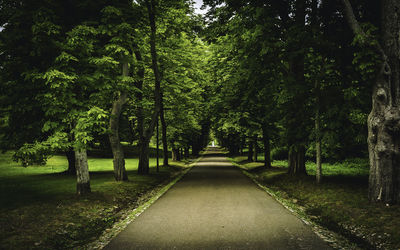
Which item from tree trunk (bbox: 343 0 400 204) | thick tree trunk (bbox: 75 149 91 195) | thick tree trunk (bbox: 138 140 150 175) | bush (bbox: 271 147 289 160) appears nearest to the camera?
tree trunk (bbox: 343 0 400 204)

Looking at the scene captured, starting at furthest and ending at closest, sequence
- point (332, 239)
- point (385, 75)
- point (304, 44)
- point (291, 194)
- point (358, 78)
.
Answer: point (291, 194)
point (304, 44)
point (358, 78)
point (385, 75)
point (332, 239)

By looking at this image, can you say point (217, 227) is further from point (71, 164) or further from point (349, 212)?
point (71, 164)

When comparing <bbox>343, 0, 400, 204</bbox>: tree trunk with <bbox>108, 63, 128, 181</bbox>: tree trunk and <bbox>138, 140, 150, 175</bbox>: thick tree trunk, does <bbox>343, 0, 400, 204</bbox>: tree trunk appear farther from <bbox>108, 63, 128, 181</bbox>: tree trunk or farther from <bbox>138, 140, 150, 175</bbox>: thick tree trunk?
<bbox>138, 140, 150, 175</bbox>: thick tree trunk

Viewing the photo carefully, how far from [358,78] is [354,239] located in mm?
5920

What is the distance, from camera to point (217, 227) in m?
6.20

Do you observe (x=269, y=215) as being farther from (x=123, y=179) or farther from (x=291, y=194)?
(x=123, y=179)

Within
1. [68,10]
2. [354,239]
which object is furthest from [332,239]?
[68,10]

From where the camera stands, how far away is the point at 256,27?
9.83 m

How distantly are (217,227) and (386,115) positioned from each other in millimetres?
5889

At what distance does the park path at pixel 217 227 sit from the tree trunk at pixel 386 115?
284 cm

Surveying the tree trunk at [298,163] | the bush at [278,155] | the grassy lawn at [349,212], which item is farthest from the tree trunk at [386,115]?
the bush at [278,155]

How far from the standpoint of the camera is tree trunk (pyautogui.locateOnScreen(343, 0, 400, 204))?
6992 millimetres

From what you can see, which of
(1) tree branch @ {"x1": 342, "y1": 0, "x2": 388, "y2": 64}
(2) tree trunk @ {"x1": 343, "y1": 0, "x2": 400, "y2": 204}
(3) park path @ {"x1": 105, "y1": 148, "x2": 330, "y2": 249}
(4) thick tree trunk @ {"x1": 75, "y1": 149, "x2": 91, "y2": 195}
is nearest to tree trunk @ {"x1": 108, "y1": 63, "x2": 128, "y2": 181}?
(4) thick tree trunk @ {"x1": 75, "y1": 149, "x2": 91, "y2": 195}

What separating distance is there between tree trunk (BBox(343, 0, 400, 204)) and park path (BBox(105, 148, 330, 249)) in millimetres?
2840
